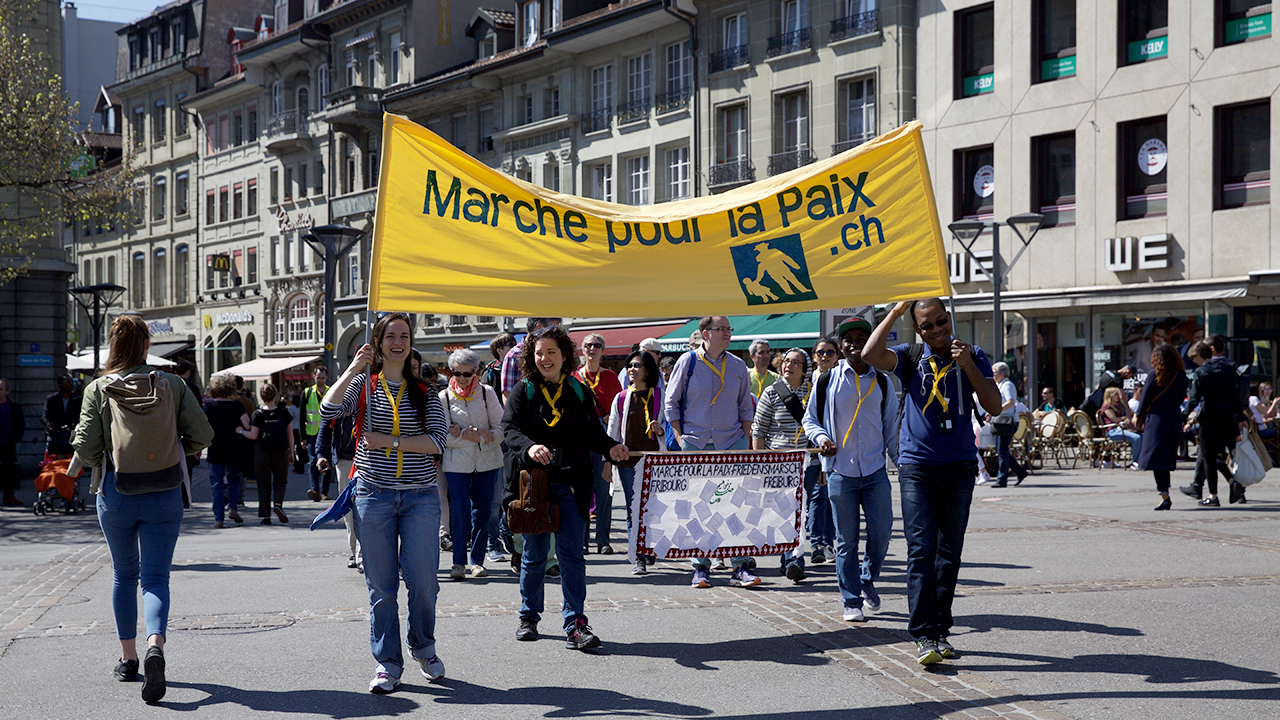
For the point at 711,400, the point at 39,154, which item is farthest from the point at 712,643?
the point at 39,154

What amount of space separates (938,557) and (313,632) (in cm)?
368

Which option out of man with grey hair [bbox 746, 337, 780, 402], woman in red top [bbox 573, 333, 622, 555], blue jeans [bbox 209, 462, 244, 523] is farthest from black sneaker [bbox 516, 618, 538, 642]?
blue jeans [bbox 209, 462, 244, 523]

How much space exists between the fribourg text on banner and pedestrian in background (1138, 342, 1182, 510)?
7.14 m

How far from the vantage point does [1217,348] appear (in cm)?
1600

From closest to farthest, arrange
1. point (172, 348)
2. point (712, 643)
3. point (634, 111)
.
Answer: point (712, 643) → point (634, 111) → point (172, 348)

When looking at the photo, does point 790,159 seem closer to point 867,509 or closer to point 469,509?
point 469,509

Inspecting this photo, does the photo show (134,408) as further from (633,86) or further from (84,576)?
(633,86)

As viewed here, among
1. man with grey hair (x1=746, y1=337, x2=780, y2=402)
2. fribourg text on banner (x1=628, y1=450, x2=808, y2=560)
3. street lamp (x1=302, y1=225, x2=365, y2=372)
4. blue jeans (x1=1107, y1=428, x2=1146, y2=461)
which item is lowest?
blue jeans (x1=1107, y1=428, x2=1146, y2=461)

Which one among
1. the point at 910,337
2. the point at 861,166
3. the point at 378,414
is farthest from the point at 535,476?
the point at 910,337

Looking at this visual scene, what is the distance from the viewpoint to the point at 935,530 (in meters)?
6.70

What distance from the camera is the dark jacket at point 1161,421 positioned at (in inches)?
564

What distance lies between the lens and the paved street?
5.89m

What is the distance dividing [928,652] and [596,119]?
1386 inches

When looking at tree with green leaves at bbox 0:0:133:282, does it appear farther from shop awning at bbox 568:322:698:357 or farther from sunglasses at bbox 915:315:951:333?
sunglasses at bbox 915:315:951:333
